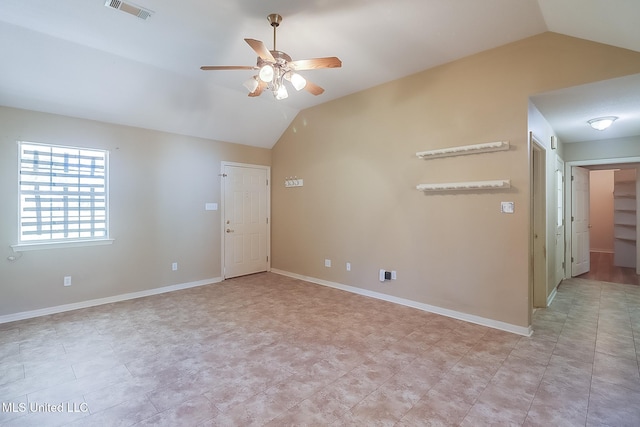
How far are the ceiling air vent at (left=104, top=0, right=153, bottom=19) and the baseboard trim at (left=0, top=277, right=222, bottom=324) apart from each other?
3.67 metres

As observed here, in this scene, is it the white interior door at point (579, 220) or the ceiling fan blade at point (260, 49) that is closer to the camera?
the ceiling fan blade at point (260, 49)

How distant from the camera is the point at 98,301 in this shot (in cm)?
421

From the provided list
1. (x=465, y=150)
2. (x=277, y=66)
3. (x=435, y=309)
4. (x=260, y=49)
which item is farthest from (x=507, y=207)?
(x=260, y=49)

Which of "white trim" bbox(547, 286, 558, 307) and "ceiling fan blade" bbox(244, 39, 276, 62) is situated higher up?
"ceiling fan blade" bbox(244, 39, 276, 62)

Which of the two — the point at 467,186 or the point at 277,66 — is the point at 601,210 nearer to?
the point at 467,186

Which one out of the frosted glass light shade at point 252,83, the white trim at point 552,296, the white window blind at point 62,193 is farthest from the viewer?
the white trim at point 552,296

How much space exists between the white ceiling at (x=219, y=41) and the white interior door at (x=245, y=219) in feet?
5.39

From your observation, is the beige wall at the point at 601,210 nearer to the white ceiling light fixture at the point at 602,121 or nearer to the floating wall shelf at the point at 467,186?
the white ceiling light fixture at the point at 602,121

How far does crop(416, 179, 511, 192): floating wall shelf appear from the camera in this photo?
3237 millimetres

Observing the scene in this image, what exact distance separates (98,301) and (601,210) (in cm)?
1158

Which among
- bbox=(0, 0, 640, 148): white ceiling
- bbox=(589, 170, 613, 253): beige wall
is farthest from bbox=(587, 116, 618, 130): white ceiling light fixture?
bbox=(589, 170, 613, 253): beige wall

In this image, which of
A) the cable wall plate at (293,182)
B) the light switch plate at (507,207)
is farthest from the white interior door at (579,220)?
the cable wall plate at (293,182)

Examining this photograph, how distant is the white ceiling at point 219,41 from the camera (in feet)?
8.39

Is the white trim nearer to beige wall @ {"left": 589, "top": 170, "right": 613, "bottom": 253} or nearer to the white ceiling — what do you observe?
the white ceiling
